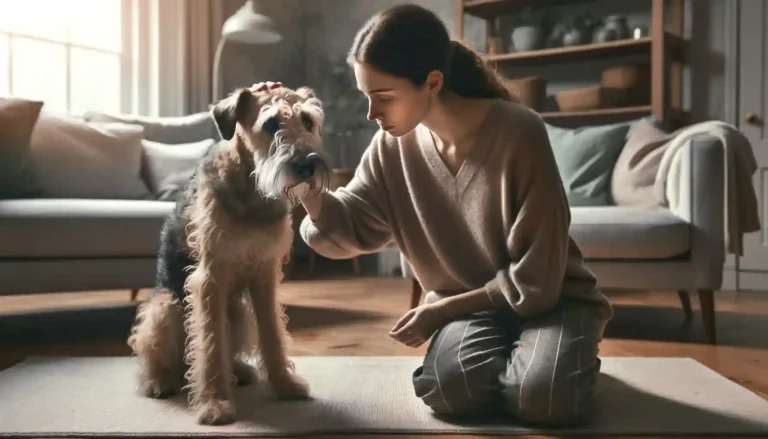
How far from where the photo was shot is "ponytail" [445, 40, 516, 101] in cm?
162

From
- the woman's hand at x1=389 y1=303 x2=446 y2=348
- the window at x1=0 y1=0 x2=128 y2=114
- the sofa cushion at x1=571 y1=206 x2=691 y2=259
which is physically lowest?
the woman's hand at x1=389 y1=303 x2=446 y2=348

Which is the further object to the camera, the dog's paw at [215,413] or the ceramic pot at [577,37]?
the ceramic pot at [577,37]

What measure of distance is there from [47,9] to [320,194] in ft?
10.9

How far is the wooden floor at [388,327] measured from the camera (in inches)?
90.0

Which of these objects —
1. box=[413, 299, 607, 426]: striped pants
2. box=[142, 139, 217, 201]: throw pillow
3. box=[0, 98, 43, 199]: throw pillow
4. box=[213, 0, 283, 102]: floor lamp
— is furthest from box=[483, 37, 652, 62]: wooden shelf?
box=[413, 299, 607, 426]: striped pants

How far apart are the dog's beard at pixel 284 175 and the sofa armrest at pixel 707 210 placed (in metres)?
1.60

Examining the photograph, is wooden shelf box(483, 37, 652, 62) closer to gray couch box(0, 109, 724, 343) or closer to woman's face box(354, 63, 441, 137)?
gray couch box(0, 109, 724, 343)

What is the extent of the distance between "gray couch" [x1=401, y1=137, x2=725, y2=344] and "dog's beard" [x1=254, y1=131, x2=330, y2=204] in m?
1.43

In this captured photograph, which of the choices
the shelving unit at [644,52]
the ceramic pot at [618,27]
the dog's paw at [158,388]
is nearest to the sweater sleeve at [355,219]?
the dog's paw at [158,388]

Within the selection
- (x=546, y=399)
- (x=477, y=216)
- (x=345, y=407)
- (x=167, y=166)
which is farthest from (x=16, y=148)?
(x=546, y=399)

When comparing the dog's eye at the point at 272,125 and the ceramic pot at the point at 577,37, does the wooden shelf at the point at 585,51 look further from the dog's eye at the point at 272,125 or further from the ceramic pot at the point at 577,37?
the dog's eye at the point at 272,125

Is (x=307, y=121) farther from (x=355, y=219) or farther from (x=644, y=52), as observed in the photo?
(x=644, y=52)

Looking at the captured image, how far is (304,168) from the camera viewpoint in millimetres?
1481

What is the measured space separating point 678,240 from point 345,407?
5.00 feet
